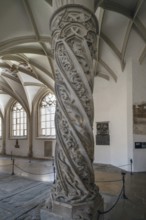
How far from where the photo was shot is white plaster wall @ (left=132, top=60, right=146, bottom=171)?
704 centimetres

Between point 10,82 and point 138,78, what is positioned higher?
point 10,82

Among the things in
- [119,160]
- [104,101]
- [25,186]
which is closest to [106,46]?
[104,101]

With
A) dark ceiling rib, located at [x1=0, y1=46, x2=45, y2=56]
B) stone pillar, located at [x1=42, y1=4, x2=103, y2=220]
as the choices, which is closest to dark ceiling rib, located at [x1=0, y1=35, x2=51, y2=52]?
dark ceiling rib, located at [x1=0, y1=46, x2=45, y2=56]

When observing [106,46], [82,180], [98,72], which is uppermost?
[106,46]

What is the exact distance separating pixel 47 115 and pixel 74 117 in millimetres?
11900

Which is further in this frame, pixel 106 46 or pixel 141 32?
pixel 106 46

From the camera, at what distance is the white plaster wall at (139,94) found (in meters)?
7.04

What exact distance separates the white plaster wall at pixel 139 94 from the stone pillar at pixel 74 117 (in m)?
5.63

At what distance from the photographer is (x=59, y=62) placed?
187 centimetres

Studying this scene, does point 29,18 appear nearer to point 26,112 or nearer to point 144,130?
point 144,130

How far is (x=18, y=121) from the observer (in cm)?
1534

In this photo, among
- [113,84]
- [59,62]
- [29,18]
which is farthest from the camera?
[113,84]

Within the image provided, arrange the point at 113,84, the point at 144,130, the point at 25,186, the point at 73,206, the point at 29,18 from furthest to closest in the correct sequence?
the point at 113,84, the point at 144,130, the point at 29,18, the point at 25,186, the point at 73,206

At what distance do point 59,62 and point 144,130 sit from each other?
608 centimetres
